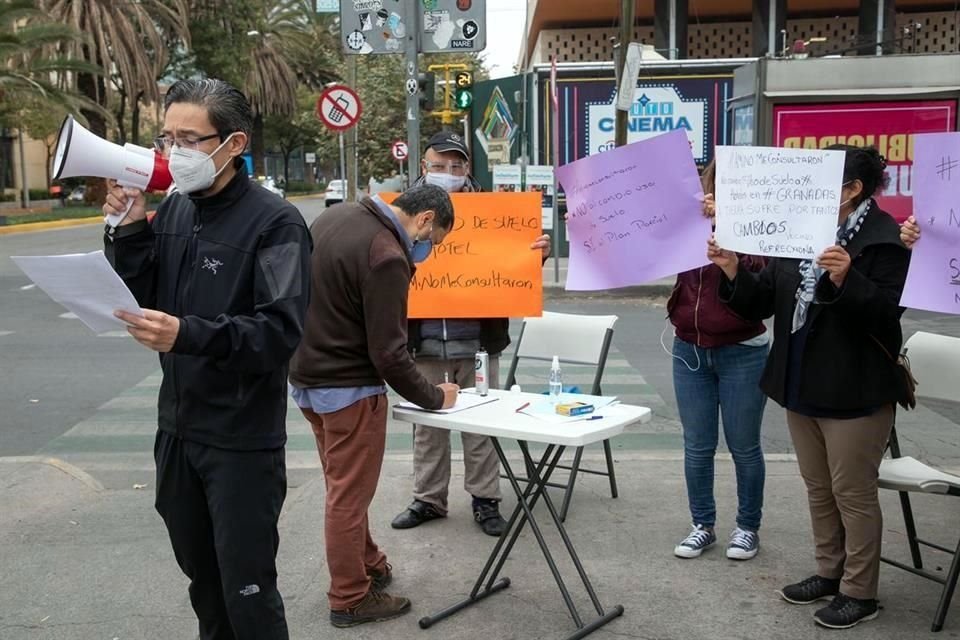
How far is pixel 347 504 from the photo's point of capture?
386 cm

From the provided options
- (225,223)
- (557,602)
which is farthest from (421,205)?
(557,602)

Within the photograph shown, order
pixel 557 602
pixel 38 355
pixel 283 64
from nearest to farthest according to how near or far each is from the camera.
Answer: pixel 557 602
pixel 38 355
pixel 283 64

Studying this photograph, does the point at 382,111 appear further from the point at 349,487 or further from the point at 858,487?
the point at 858,487

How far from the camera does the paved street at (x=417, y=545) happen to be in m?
3.89

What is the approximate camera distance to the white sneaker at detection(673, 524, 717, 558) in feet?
14.7

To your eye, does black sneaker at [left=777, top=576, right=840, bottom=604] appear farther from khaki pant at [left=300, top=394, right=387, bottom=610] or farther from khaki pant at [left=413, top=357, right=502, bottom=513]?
khaki pant at [left=300, top=394, right=387, bottom=610]

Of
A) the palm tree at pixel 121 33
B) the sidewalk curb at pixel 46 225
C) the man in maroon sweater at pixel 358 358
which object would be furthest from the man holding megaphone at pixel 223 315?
the palm tree at pixel 121 33

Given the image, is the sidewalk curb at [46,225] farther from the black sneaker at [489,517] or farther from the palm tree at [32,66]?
the black sneaker at [489,517]

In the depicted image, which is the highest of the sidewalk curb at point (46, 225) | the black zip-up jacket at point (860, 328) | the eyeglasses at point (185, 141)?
the eyeglasses at point (185, 141)

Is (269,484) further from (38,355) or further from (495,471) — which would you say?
(38,355)

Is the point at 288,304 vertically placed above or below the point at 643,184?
below

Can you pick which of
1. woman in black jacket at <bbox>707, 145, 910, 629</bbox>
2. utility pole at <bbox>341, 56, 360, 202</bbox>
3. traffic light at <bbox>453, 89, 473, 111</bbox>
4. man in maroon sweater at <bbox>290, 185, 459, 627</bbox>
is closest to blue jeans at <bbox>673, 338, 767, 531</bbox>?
woman in black jacket at <bbox>707, 145, 910, 629</bbox>

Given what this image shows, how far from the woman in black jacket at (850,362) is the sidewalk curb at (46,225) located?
96.5 ft

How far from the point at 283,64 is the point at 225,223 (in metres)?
50.5
